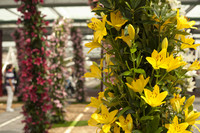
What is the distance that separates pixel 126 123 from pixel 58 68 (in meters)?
5.17

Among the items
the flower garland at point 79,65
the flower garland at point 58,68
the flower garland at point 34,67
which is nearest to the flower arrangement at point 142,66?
the flower garland at point 34,67

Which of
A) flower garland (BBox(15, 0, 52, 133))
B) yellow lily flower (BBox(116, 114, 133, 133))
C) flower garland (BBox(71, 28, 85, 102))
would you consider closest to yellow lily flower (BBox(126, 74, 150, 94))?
yellow lily flower (BBox(116, 114, 133, 133))

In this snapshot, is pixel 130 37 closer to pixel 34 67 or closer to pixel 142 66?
pixel 142 66

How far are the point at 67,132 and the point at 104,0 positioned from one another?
430 centimetres

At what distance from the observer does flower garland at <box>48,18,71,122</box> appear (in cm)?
599

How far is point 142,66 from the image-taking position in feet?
3.79

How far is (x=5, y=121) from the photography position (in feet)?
20.5

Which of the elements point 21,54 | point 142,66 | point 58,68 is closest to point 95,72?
point 142,66

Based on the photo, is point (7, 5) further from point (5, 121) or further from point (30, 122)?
point (30, 122)

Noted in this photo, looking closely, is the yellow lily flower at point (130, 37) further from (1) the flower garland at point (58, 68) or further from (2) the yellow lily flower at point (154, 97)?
(1) the flower garland at point (58, 68)

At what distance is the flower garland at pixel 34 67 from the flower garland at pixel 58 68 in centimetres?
180

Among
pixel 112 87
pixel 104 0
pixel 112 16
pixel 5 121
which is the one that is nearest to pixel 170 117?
pixel 112 87

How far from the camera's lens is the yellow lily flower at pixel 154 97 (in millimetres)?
973

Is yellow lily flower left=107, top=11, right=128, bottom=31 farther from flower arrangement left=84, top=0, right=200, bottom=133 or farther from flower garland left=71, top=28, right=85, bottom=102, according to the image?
flower garland left=71, top=28, right=85, bottom=102
